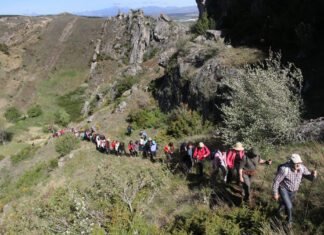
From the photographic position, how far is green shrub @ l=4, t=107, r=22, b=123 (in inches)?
1983

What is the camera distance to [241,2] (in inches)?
837

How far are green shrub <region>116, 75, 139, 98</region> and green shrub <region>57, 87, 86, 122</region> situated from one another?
20.9 metres

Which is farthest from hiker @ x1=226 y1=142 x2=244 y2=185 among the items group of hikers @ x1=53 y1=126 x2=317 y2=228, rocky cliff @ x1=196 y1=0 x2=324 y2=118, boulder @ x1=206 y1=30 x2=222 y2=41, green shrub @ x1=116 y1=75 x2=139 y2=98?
green shrub @ x1=116 y1=75 x2=139 y2=98

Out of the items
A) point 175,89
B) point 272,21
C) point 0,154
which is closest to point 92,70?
point 0,154

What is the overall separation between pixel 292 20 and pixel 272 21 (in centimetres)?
185

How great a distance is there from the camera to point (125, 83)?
31797mm

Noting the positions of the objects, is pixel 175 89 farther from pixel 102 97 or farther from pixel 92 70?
pixel 92 70

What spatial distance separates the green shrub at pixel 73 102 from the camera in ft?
167

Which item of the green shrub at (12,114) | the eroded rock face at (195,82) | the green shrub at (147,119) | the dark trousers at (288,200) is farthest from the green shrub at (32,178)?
the green shrub at (12,114)

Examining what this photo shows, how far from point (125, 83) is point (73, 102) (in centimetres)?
3156

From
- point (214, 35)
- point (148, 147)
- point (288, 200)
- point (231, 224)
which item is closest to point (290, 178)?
point (288, 200)

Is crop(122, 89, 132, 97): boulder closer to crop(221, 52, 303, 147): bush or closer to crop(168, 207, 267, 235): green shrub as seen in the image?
crop(221, 52, 303, 147): bush

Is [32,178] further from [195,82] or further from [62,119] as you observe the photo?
[62,119]

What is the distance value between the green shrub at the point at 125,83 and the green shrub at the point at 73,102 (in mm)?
20886
